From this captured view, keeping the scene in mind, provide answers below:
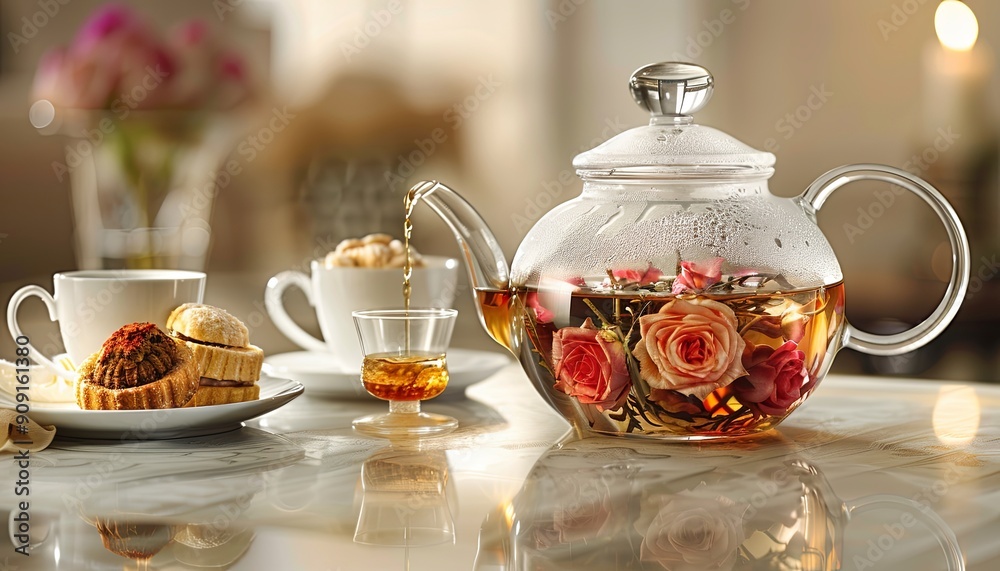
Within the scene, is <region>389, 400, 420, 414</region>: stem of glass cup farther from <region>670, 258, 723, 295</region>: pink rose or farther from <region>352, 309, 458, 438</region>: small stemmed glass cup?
<region>670, 258, 723, 295</region>: pink rose

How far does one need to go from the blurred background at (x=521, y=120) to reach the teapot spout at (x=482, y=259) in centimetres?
155

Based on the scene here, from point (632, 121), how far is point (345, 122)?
104 centimetres

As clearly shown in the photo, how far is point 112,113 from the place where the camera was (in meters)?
1.70

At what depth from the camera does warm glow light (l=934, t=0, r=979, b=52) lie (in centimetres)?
317

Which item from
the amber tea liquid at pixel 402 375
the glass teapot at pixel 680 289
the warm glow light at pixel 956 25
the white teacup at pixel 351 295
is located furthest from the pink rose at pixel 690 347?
the warm glow light at pixel 956 25

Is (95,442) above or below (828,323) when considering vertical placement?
below

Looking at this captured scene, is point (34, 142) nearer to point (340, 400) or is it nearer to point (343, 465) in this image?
point (340, 400)

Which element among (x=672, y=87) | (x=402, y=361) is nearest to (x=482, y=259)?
(x=402, y=361)

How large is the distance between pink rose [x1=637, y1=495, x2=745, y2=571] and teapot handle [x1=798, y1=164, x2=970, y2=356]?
29 cm

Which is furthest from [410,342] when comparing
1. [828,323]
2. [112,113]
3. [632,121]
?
[632,121]

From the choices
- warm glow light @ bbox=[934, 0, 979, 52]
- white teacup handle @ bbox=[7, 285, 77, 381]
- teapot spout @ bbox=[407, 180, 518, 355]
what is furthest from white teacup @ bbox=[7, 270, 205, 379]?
warm glow light @ bbox=[934, 0, 979, 52]

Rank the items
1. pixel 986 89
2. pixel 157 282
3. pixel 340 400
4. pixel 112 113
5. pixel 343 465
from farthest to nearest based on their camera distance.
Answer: pixel 986 89, pixel 112 113, pixel 340 400, pixel 157 282, pixel 343 465

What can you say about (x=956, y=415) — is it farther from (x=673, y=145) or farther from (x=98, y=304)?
(x=98, y=304)

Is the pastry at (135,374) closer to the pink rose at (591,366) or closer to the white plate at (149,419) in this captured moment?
the white plate at (149,419)
